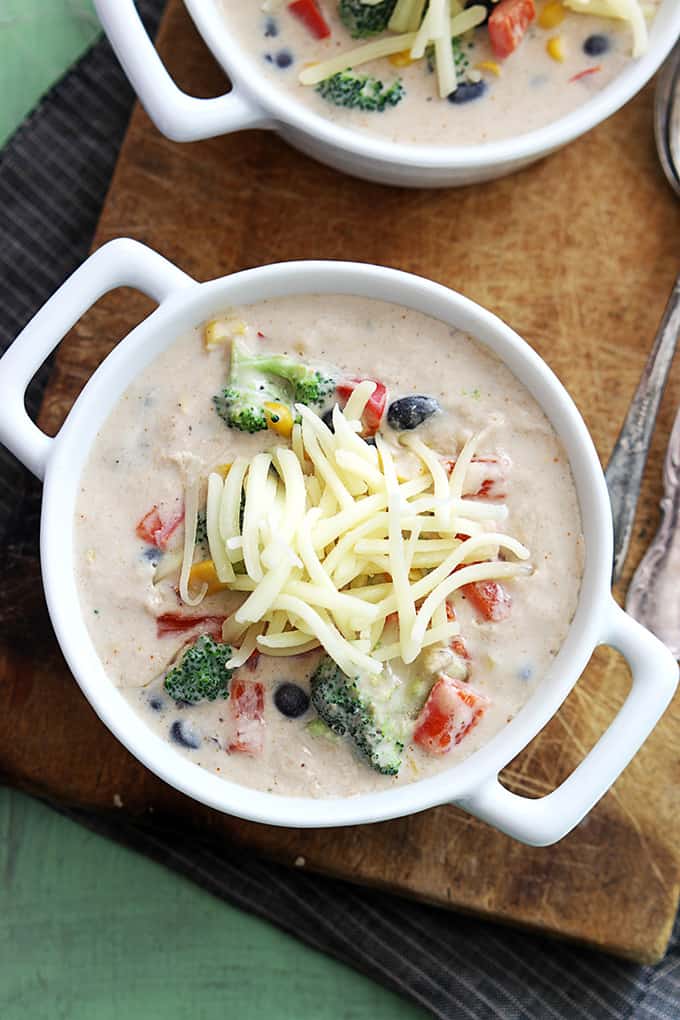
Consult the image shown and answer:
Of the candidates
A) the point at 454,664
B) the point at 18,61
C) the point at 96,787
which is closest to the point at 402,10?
the point at 18,61

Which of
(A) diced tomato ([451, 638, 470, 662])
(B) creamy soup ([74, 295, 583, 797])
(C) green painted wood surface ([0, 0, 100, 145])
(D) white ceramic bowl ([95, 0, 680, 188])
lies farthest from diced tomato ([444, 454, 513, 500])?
(C) green painted wood surface ([0, 0, 100, 145])

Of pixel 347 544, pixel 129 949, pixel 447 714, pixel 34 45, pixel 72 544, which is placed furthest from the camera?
pixel 34 45

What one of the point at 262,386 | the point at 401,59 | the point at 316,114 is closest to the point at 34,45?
the point at 316,114

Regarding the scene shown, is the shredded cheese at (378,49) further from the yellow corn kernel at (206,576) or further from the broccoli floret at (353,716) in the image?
the broccoli floret at (353,716)

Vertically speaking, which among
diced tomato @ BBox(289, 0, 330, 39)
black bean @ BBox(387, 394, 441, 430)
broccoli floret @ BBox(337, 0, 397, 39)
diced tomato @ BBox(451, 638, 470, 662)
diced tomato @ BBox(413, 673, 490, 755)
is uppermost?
diced tomato @ BBox(289, 0, 330, 39)

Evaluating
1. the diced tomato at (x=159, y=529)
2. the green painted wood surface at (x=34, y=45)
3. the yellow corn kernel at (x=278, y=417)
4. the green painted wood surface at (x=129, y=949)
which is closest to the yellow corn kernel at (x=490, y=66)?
the yellow corn kernel at (x=278, y=417)

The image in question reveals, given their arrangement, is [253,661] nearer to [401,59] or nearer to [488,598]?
[488,598]

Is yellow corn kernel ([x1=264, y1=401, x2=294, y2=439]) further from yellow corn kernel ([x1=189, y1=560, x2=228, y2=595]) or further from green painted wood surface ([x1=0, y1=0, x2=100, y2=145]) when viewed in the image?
green painted wood surface ([x1=0, y1=0, x2=100, y2=145])
